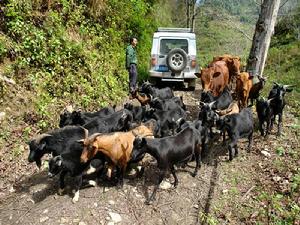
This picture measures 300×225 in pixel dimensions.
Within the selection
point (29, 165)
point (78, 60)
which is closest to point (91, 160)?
point (29, 165)

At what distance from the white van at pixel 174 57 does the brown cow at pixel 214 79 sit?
1.78m

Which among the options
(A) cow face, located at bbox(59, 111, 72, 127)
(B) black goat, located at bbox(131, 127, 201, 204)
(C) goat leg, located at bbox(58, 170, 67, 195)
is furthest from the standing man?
(C) goat leg, located at bbox(58, 170, 67, 195)

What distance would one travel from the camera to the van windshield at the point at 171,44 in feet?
50.9

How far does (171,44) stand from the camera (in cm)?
1563

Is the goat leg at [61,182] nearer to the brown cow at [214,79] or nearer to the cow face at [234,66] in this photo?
the brown cow at [214,79]

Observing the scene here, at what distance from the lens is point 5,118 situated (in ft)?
31.5

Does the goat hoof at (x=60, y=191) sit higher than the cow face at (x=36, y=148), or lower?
lower

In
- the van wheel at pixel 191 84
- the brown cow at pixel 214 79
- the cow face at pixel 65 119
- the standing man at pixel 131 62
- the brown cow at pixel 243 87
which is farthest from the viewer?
the van wheel at pixel 191 84

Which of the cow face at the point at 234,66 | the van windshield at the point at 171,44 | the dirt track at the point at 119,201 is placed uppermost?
the van windshield at the point at 171,44

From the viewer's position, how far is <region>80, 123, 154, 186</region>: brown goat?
22.5ft

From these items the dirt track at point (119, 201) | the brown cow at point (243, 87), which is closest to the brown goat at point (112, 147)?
the dirt track at point (119, 201)

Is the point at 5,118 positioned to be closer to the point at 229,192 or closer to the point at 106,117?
the point at 106,117

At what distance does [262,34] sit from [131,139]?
7.17 m

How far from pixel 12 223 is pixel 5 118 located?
11.9 ft
